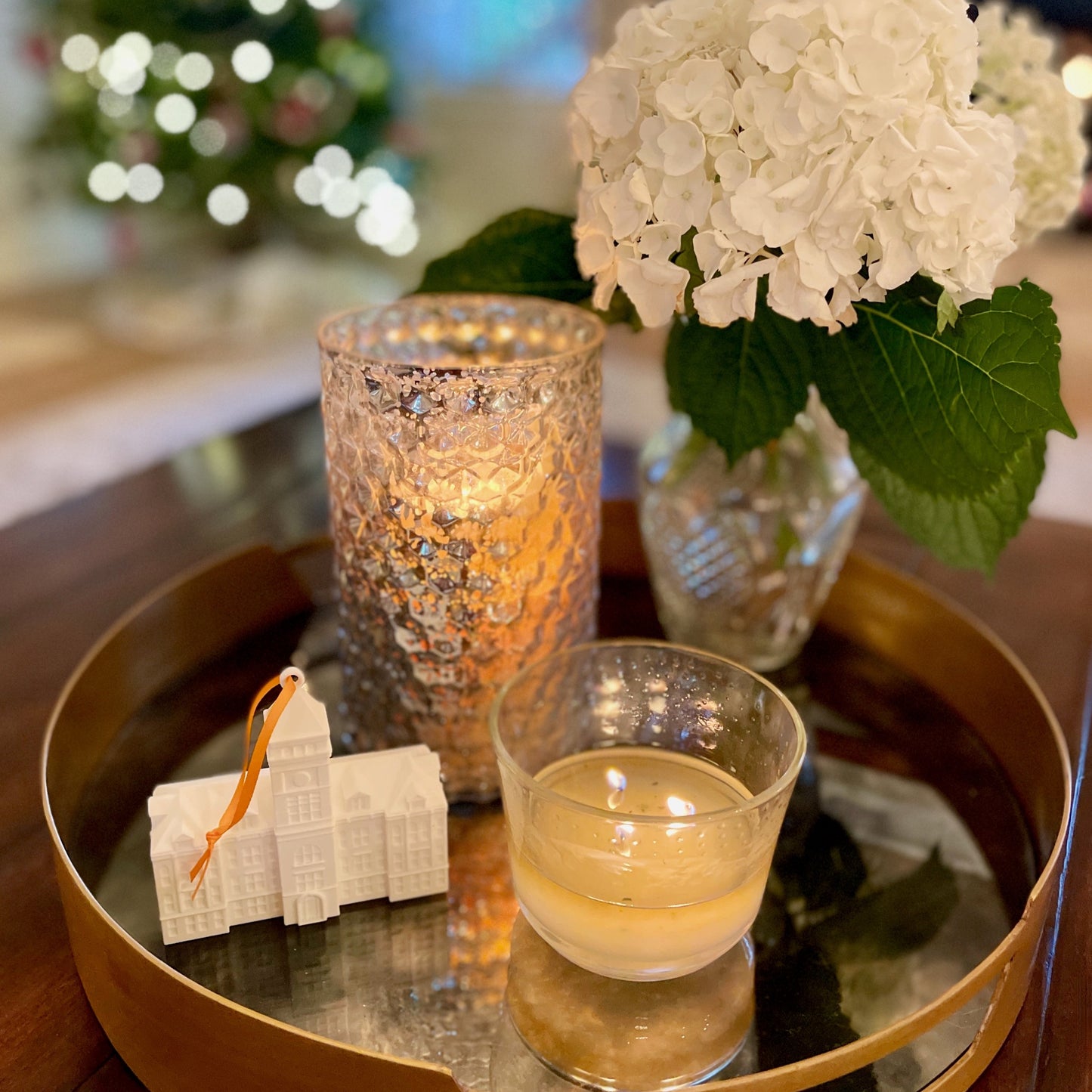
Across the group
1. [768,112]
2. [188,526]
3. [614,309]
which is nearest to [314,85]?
[188,526]

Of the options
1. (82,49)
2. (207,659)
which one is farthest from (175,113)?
(207,659)

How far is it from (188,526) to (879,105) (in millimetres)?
654

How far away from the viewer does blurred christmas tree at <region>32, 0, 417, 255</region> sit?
→ 7.16 ft

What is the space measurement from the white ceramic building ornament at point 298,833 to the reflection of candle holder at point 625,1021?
7cm

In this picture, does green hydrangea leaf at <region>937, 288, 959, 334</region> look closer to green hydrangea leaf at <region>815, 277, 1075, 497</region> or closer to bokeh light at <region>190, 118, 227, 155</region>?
green hydrangea leaf at <region>815, 277, 1075, 497</region>

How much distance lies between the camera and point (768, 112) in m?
0.45

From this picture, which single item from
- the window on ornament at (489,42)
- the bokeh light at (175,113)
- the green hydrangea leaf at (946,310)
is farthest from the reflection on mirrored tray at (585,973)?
the window on ornament at (489,42)

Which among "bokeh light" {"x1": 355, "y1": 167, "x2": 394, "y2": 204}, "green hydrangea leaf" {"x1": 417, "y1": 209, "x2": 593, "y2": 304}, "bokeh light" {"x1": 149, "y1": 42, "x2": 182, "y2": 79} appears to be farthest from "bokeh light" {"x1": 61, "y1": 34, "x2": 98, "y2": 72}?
"green hydrangea leaf" {"x1": 417, "y1": 209, "x2": 593, "y2": 304}

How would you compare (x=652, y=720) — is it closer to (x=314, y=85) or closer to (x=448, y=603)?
(x=448, y=603)

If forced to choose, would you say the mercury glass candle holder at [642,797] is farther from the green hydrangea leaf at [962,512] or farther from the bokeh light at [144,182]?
the bokeh light at [144,182]

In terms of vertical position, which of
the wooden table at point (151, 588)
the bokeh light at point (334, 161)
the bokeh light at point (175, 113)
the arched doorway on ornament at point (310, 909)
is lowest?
the bokeh light at point (334, 161)

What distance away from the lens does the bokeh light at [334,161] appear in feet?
7.78

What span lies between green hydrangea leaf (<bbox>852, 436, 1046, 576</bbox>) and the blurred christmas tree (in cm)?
200

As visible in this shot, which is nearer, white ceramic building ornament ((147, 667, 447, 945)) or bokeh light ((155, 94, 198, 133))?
white ceramic building ornament ((147, 667, 447, 945))
